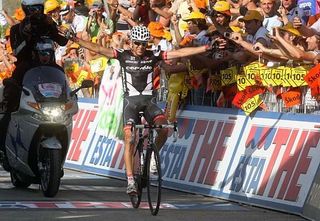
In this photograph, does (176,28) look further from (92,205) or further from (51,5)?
(92,205)

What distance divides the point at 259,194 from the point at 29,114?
9.81 feet

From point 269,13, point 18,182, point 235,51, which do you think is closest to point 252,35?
point 235,51

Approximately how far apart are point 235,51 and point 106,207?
306 cm

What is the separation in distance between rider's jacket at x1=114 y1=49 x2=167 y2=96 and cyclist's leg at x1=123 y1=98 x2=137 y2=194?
0.21 meters

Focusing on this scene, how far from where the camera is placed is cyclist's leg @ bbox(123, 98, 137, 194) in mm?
12281

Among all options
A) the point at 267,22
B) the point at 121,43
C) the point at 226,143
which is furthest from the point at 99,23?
the point at 226,143

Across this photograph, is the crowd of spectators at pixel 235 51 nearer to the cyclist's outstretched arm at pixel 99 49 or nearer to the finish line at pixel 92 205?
the cyclist's outstretched arm at pixel 99 49

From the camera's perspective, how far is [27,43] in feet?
44.5

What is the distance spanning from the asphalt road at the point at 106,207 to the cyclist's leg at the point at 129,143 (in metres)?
0.29

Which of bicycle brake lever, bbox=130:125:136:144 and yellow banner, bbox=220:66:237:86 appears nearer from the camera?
bicycle brake lever, bbox=130:125:136:144

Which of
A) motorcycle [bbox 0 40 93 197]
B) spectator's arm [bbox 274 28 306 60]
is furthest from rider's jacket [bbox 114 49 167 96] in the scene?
spectator's arm [bbox 274 28 306 60]

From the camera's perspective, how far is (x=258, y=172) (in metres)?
12.9

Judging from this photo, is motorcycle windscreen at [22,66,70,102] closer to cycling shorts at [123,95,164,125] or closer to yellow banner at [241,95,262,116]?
cycling shorts at [123,95,164,125]

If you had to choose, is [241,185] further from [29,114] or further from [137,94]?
[29,114]
